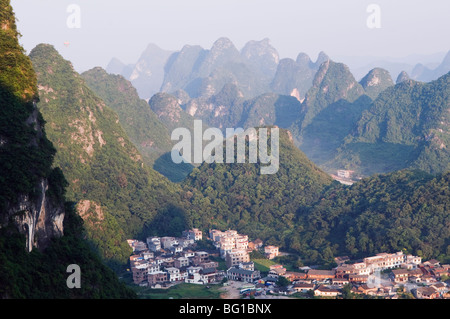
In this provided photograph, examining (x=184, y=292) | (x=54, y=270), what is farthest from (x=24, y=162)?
(x=184, y=292)

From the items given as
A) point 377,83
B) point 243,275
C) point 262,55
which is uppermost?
point 262,55

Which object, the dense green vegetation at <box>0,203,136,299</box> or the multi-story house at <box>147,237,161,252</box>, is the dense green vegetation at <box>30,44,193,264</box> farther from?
the dense green vegetation at <box>0,203,136,299</box>

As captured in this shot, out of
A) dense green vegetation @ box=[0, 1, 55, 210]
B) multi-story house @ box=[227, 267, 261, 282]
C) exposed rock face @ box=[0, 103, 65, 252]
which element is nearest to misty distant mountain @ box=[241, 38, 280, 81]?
multi-story house @ box=[227, 267, 261, 282]

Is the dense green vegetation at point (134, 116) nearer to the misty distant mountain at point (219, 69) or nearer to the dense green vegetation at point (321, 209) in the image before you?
the dense green vegetation at point (321, 209)

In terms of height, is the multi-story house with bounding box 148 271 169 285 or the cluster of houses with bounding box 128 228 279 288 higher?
the cluster of houses with bounding box 128 228 279 288

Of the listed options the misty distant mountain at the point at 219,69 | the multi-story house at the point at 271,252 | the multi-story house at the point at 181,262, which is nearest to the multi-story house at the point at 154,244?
the multi-story house at the point at 181,262

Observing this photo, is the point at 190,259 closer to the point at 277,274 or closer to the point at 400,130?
the point at 277,274
